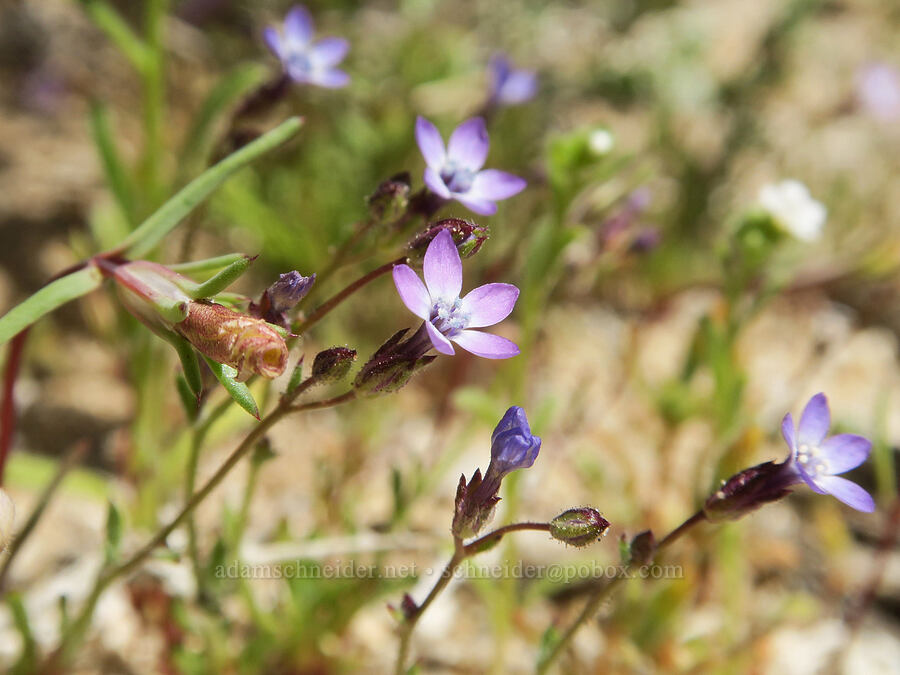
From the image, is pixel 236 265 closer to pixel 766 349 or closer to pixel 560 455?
pixel 560 455

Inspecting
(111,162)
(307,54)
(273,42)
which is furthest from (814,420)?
(111,162)

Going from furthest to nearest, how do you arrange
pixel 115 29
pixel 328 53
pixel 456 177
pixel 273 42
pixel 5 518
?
pixel 115 29 → pixel 328 53 → pixel 273 42 → pixel 456 177 → pixel 5 518

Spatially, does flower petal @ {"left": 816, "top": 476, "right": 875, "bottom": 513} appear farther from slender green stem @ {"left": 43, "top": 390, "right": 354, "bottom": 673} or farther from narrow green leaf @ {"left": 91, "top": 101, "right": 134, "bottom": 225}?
narrow green leaf @ {"left": 91, "top": 101, "right": 134, "bottom": 225}

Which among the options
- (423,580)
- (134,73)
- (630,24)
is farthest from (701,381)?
(134,73)


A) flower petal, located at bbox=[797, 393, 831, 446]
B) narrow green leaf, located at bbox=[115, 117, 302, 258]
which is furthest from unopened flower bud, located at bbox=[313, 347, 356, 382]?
flower petal, located at bbox=[797, 393, 831, 446]

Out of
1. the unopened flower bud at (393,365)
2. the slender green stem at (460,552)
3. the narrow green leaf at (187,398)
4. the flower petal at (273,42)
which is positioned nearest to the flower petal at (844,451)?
the slender green stem at (460,552)

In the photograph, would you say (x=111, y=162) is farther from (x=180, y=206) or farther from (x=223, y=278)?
(x=223, y=278)

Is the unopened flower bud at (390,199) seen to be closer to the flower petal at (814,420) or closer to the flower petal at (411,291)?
the flower petal at (411,291)
